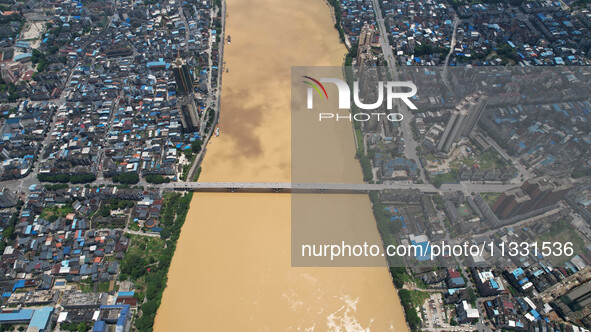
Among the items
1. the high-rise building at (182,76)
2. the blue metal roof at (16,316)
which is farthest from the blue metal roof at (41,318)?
the high-rise building at (182,76)

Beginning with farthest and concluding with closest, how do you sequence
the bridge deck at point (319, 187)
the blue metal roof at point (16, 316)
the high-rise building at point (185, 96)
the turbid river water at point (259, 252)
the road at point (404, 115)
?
1. the road at point (404, 115)
2. the high-rise building at point (185, 96)
3. the bridge deck at point (319, 187)
4. the turbid river water at point (259, 252)
5. the blue metal roof at point (16, 316)

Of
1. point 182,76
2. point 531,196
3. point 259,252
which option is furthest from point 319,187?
point 531,196

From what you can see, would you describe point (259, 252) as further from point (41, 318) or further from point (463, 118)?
point (463, 118)

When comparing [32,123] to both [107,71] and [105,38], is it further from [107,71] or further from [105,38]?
[105,38]

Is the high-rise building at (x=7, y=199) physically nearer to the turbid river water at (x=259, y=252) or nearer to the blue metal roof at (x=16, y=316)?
the blue metal roof at (x=16, y=316)

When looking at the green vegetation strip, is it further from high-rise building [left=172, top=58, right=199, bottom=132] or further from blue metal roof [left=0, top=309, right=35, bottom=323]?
A: high-rise building [left=172, top=58, right=199, bottom=132]

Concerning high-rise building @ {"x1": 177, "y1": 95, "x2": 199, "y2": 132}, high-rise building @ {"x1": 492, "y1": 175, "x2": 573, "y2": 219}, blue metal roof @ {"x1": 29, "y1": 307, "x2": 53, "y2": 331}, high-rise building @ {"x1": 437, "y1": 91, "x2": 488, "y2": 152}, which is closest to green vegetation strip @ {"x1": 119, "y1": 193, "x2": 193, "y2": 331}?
blue metal roof @ {"x1": 29, "y1": 307, "x2": 53, "y2": 331}
